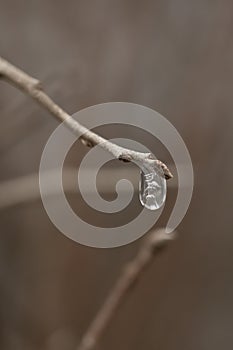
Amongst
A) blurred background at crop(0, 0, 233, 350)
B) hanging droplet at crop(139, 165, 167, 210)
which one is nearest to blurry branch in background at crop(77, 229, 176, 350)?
hanging droplet at crop(139, 165, 167, 210)

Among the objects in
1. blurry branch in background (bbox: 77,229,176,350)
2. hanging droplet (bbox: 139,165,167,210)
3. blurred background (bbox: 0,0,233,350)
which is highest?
blurred background (bbox: 0,0,233,350)

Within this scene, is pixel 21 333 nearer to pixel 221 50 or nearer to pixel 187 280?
pixel 187 280

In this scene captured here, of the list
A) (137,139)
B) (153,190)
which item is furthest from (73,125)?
(137,139)

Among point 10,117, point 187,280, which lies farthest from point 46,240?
point 10,117

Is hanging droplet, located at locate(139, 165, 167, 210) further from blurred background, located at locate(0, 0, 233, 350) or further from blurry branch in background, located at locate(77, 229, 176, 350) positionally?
blurred background, located at locate(0, 0, 233, 350)

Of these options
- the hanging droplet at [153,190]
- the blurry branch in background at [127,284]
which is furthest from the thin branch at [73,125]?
the blurry branch in background at [127,284]

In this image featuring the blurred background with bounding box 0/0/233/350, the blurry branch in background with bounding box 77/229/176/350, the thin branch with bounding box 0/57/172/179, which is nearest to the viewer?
the thin branch with bounding box 0/57/172/179

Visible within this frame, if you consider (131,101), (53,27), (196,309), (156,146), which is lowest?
(196,309)
